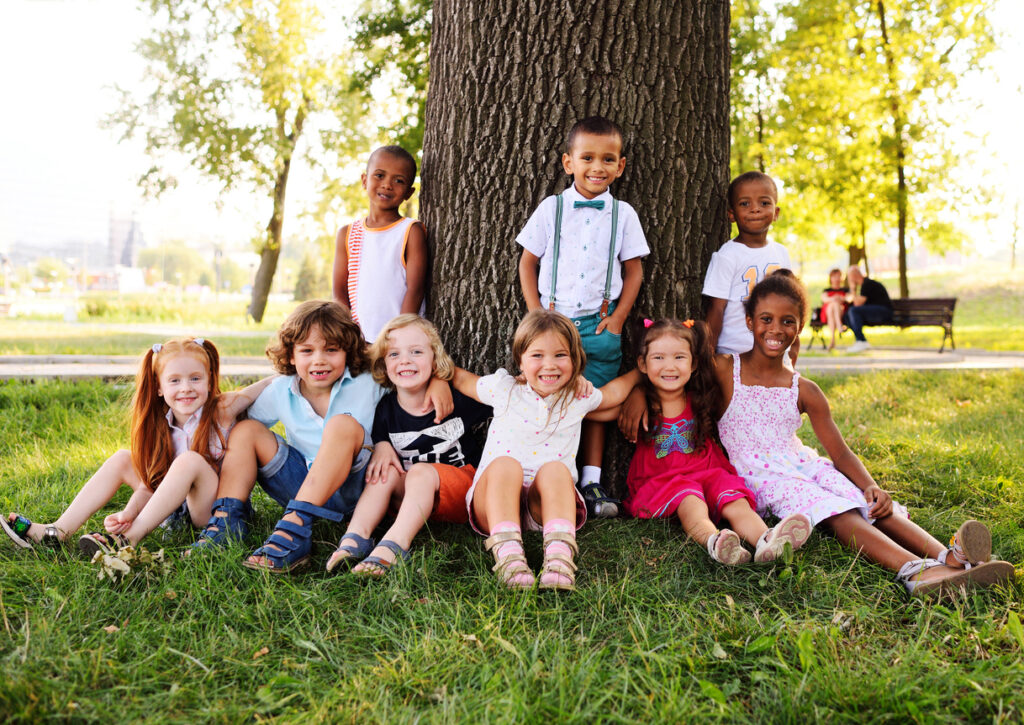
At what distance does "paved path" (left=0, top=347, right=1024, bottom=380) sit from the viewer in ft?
21.7

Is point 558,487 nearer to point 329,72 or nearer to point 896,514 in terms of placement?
point 896,514

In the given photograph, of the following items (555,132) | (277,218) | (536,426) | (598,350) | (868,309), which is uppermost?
(277,218)

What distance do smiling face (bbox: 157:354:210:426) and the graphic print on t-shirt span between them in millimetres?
846

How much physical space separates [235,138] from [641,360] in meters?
16.8

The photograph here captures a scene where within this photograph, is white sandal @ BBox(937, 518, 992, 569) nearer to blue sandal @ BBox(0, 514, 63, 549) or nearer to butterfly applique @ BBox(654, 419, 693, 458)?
butterfly applique @ BBox(654, 419, 693, 458)

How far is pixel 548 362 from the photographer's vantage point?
3207 mm

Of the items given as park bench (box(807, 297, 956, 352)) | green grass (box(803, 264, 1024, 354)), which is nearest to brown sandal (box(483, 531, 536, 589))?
park bench (box(807, 297, 956, 352))

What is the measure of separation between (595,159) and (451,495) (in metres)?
1.63

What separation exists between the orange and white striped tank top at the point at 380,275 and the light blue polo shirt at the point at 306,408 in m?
0.62

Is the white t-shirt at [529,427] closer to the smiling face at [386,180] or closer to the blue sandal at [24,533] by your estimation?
the smiling face at [386,180]

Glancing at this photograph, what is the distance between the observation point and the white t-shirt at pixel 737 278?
377cm

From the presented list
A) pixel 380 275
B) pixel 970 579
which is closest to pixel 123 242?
pixel 380 275

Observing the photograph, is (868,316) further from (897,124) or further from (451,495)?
(451,495)

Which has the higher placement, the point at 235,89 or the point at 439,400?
the point at 235,89
